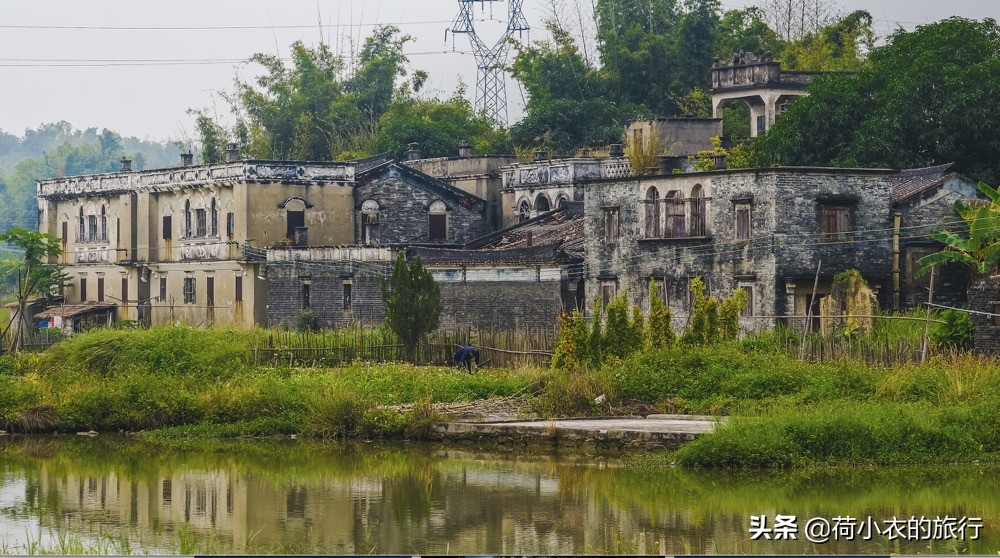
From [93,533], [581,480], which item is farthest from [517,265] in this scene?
[93,533]

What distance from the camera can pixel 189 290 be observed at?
50812mm

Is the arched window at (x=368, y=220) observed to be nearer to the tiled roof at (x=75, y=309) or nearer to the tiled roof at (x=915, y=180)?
the tiled roof at (x=75, y=309)

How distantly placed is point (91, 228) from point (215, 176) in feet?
29.4

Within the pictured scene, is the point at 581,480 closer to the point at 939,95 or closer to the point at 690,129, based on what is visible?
the point at 939,95

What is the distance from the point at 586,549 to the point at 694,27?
1779 inches

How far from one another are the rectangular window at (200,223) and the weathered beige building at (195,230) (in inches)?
1.2

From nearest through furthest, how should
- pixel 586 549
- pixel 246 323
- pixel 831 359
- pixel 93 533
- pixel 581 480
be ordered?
pixel 586 549 < pixel 93 533 < pixel 581 480 < pixel 831 359 < pixel 246 323

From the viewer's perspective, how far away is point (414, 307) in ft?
119

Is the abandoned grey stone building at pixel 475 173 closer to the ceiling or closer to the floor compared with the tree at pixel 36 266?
closer to the ceiling

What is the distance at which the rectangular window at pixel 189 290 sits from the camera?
50500 millimetres

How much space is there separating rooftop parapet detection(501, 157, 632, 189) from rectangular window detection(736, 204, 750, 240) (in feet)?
38.6

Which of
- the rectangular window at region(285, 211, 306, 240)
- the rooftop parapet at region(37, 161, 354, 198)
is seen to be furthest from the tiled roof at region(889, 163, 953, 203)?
the rectangular window at region(285, 211, 306, 240)

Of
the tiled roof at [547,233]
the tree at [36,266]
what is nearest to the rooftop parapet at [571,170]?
the tiled roof at [547,233]

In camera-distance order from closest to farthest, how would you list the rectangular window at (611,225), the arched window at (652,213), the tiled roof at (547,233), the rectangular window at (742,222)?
the rectangular window at (742,222)
the arched window at (652,213)
the rectangular window at (611,225)
the tiled roof at (547,233)
